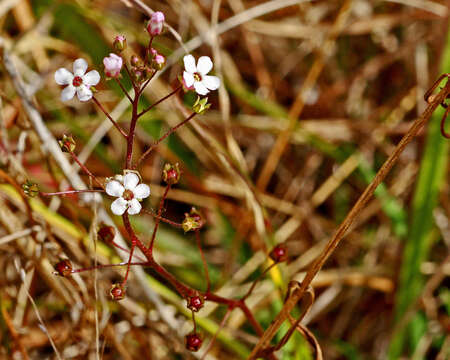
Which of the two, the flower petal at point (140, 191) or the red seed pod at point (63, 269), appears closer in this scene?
the flower petal at point (140, 191)

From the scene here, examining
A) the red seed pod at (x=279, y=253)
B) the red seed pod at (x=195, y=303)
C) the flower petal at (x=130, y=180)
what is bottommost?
the red seed pod at (x=195, y=303)

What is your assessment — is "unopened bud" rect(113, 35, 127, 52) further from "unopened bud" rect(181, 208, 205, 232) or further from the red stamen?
"unopened bud" rect(181, 208, 205, 232)

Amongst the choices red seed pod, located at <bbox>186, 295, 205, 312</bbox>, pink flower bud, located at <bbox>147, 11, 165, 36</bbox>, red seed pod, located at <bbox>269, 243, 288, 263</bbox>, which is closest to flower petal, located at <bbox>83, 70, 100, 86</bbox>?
pink flower bud, located at <bbox>147, 11, 165, 36</bbox>

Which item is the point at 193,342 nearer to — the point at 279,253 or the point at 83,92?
the point at 279,253

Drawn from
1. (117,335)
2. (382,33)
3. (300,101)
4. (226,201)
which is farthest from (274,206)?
(382,33)

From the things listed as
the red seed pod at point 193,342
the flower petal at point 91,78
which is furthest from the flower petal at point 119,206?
the red seed pod at point 193,342

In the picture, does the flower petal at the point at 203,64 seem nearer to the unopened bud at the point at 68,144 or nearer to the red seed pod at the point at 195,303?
the unopened bud at the point at 68,144

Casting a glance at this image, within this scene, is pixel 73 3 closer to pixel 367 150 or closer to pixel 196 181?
pixel 196 181

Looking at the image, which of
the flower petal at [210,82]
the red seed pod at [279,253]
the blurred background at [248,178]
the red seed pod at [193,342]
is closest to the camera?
the flower petal at [210,82]
